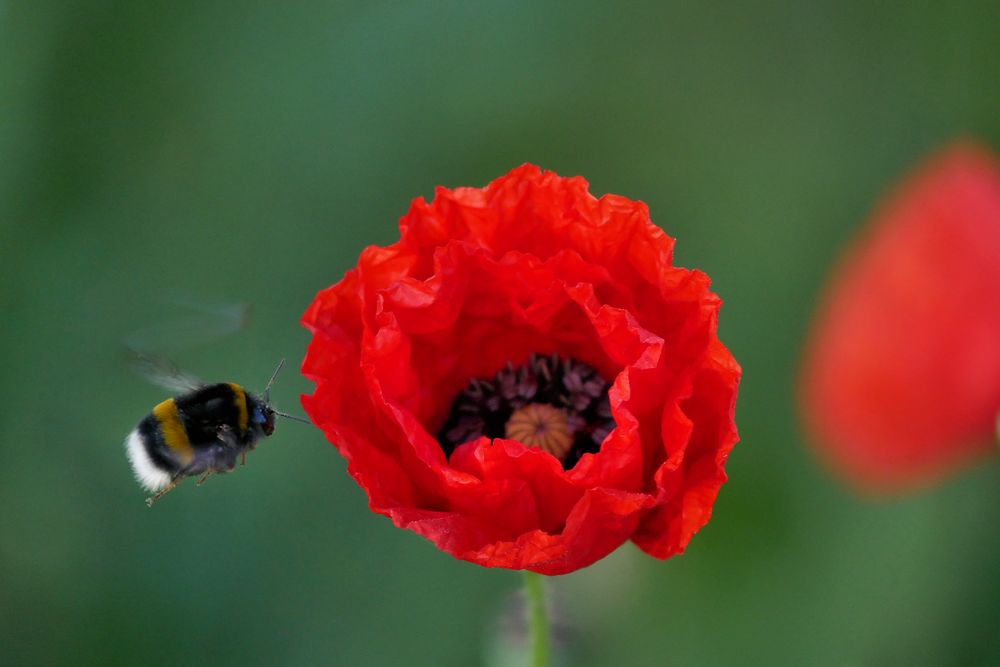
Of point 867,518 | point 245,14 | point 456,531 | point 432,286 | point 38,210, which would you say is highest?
point 245,14

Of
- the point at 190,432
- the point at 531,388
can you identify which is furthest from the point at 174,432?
the point at 531,388

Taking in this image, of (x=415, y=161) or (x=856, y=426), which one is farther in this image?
(x=415, y=161)

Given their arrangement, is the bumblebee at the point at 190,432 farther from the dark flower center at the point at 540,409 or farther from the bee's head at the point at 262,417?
the dark flower center at the point at 540,409

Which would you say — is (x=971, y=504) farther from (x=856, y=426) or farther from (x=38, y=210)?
(x=38, y=210)

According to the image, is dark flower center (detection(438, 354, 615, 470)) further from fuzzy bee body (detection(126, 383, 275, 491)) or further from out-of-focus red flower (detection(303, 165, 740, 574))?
fuzzy bee body (detection(126, 383, 275, 491))

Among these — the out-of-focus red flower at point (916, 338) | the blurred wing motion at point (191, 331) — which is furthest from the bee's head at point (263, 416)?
the out-of-focus red flower at point (916, 338)

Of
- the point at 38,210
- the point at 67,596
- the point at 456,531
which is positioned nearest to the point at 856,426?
the point at 456,531

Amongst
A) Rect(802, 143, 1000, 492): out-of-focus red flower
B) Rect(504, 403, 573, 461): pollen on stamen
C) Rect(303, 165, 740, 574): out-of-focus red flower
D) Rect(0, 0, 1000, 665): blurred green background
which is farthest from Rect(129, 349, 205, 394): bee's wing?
Rect(802, 143, 1000, 492): out-of-focus red flower
